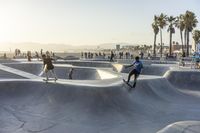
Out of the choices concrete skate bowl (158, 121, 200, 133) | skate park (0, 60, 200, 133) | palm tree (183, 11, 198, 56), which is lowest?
skate park (0, 60, 200, 133)

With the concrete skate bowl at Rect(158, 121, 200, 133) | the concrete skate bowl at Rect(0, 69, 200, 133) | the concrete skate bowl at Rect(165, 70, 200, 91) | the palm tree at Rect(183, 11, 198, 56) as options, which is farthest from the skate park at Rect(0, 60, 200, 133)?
the palm tree at Rect(183, 11, 198, 56)

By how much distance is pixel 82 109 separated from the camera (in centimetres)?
1384

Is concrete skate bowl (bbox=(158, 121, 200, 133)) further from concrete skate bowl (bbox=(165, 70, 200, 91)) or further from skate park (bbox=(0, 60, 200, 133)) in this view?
concrete skate bowl (bbox=(165, 70, 200, 91))

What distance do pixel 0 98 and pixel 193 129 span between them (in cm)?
1045

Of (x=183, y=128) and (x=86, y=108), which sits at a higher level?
(x=183, y=128)

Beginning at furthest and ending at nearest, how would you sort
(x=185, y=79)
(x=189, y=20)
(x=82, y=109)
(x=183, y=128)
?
(x=189, y=20) < (x=185, y=79) < (x=82, y=109) < (x=183, y=128)

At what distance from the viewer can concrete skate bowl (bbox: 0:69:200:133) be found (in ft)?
41.7

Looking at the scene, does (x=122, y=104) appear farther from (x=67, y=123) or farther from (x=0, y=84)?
(x=0, y=84)

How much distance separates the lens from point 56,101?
48.2 ft

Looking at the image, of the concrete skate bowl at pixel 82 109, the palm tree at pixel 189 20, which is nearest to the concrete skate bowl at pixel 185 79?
the concrete skate bowl at pixel 82 109

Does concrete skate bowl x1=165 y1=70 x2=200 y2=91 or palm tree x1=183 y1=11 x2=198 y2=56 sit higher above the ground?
palm tree x1=183 y1=11 x2=198 y2=56

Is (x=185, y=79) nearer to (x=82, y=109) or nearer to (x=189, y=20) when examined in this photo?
(x=82, y=109)

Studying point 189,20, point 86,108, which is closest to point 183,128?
point 86,108

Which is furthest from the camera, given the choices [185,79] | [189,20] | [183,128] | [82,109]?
[189,20]
